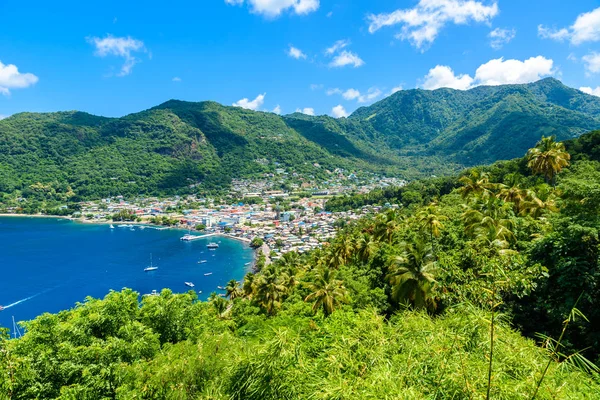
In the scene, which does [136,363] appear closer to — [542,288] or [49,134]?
[542,288]

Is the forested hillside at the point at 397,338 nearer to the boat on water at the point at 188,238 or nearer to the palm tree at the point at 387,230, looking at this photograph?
the palm tree at the point at 387,230

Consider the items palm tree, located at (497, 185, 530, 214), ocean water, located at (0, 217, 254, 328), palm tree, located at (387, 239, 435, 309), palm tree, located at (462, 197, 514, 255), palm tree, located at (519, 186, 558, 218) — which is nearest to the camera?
palm tree, located at (387, 239, 435, 309)

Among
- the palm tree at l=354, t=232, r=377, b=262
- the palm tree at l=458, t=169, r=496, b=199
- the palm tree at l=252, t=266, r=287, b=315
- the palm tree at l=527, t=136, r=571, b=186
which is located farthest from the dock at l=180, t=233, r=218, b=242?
the palm tree at l=527, t=136, r=571, b=186

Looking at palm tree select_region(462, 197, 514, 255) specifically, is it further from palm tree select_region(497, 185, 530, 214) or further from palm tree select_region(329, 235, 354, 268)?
palm tree select_region(329, 235, 354, 268)

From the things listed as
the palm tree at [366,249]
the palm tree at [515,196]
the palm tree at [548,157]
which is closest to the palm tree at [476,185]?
the palm tree at [515,196]

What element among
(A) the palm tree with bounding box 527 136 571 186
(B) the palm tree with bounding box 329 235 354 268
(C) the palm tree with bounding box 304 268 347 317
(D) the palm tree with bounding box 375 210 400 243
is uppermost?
(A) the palm tree with bounding box 527 136 571 186

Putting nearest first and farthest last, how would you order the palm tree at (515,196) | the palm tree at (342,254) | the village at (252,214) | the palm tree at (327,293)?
the palm tree at (327,293) → the palm tree at (515,196) → the palm tree at (342,254) → the village at (252,214)

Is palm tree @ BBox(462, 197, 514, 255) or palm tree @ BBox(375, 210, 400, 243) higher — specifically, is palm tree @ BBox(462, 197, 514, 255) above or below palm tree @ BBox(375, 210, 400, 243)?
above
